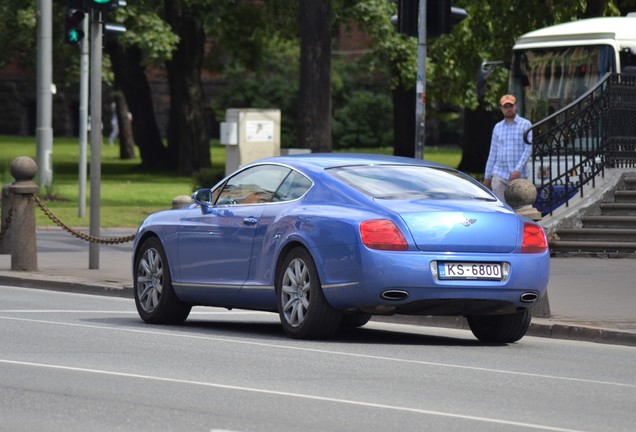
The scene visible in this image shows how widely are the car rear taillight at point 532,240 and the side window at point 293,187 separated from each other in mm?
1677

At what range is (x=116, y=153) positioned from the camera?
62156 mm

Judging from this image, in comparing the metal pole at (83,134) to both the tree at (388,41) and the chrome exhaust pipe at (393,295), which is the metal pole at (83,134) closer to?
the tree at (388,41)

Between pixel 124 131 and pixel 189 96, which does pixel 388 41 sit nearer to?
pixel 189 96

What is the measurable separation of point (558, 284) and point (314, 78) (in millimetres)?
14114

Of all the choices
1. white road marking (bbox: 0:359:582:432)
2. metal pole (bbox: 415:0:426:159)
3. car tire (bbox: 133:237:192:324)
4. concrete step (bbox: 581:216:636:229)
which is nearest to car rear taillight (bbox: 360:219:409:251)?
white road marking (bbox: 0:359:582:432)

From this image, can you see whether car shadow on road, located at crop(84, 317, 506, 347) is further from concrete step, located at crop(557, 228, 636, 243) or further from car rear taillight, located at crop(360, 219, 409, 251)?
concrete step, located at crop(557, 228, 636, 243)

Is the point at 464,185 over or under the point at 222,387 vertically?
over

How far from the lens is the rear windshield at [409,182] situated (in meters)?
12.1

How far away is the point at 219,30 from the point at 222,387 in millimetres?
38178

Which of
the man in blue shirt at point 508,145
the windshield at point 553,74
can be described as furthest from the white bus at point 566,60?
the man in blue shirt at point 508,145

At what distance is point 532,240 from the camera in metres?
12.0

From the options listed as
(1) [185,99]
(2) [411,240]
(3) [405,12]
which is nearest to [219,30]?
(1) [185,99]

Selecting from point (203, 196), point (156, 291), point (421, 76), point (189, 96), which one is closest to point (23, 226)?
point (421, 76)

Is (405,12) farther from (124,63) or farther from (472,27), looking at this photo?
(124,63)
